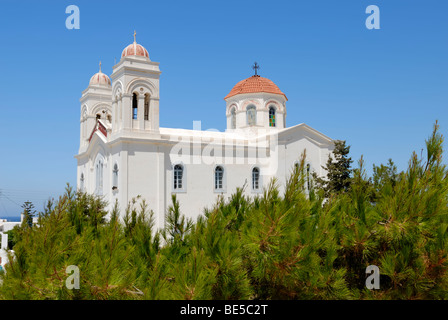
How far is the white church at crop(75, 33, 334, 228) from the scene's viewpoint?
18156 mm

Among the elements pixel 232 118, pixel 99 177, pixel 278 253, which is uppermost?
pixel 232 118

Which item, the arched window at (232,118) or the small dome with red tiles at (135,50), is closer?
the small dome with red tiles at (135,50)

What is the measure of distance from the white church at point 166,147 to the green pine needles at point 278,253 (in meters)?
11.7

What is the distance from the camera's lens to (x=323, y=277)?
3666 millimetres

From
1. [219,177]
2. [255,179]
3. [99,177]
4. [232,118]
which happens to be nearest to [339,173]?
[255,179]

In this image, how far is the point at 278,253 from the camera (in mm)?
3473

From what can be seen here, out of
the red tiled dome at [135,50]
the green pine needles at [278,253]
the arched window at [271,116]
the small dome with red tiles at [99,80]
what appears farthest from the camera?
the arched window at [271,116]

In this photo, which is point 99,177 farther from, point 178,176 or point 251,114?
point 251,114

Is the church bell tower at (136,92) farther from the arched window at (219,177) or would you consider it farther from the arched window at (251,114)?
the arched window at (251,114)

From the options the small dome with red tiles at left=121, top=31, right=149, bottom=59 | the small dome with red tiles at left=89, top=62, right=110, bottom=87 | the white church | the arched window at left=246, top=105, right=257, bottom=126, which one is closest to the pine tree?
the white church

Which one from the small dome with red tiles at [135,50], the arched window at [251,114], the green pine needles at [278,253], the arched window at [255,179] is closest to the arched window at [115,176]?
the small dome with red tiles at [135,50]

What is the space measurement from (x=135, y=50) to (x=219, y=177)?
291 inches

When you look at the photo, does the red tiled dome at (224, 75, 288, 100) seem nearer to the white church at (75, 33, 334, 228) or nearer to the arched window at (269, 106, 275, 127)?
the white church at (75, 33, 334, 228)

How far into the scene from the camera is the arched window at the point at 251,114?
2388 centimetres
